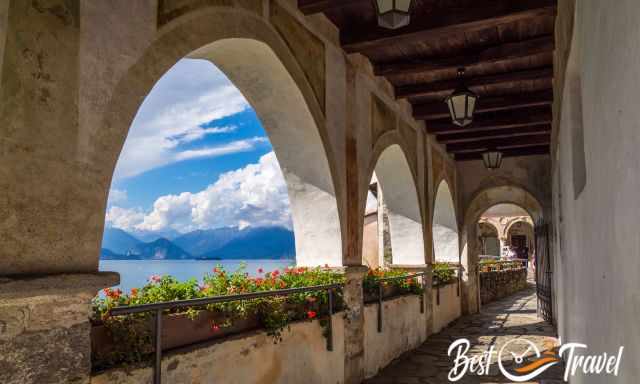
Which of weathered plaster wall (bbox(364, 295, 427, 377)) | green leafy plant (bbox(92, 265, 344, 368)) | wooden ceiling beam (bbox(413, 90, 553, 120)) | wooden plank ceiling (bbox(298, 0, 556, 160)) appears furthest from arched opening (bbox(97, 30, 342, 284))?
wooden ceiling beam (bbox(413, 90, 553, 120))

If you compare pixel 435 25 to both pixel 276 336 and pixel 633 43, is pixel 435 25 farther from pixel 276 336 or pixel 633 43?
pixel 633 43

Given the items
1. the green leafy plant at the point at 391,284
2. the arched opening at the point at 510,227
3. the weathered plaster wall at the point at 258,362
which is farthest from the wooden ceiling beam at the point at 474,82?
the arched opening at the point at 510,227

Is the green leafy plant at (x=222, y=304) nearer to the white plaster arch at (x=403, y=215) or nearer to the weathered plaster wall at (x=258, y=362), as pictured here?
the weathered plaster wall at (x=258, y=362)

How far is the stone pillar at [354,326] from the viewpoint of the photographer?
565 cm

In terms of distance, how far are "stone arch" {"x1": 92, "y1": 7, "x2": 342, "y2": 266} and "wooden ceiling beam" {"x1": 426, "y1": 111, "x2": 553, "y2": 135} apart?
4875 millimetres

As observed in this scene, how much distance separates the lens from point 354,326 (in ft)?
19.1

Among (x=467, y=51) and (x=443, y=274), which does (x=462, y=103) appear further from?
(x=443, y=274)

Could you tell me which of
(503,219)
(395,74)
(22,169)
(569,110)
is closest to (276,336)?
→ (22,169)

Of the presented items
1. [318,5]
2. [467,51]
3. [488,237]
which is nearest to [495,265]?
[467,51]

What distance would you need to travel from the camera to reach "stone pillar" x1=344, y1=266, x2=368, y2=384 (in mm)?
5648

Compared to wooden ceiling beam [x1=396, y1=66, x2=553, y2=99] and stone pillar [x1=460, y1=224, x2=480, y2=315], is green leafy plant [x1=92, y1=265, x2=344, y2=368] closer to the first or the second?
wooden ceiling beam [x1=396, y1=66, x2=553, y2=99]

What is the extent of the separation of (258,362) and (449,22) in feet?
12.3

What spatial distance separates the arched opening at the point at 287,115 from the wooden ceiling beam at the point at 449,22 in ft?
3.65

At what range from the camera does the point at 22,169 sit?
2264 mm
